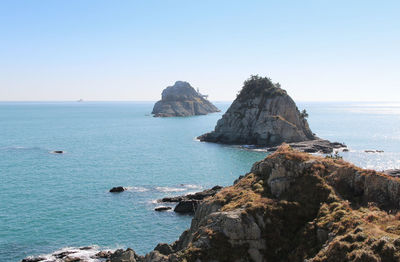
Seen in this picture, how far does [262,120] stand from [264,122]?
1723 mm

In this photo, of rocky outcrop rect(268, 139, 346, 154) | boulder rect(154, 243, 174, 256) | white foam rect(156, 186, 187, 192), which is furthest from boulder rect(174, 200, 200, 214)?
rocky outcrop rect(268, 139, 346, 154)

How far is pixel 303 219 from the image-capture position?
1342 inches

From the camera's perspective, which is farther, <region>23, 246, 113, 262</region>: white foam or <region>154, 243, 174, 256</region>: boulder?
<region>23, 246, 113, 262</region>: white foam

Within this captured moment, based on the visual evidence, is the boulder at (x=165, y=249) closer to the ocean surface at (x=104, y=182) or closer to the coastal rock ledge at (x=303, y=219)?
the coastal rock ledge at (x=303, y=219)

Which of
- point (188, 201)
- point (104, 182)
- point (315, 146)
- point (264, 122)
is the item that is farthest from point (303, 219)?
point (264, 122)

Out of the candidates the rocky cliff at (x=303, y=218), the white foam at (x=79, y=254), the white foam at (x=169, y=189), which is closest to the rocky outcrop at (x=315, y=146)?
the white foam at (x=169, y=189)

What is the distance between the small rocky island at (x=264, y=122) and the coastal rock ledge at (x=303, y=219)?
102 m

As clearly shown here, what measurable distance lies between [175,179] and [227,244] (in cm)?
A: 6571

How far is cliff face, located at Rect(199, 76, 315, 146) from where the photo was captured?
14950 cm

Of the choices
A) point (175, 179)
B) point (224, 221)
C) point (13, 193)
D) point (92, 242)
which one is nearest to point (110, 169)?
point (175, 179)

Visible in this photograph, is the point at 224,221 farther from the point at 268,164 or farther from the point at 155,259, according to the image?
the point at 268,164

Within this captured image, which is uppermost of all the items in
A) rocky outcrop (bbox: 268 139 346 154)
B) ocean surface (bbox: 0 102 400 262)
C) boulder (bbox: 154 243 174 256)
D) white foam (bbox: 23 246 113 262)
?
rocky outcrop (bbox: 268 139 346 154)

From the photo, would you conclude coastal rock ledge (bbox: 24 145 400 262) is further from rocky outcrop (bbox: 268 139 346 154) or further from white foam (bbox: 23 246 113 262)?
rocky outcrop (bbox: 268 139 346 154)

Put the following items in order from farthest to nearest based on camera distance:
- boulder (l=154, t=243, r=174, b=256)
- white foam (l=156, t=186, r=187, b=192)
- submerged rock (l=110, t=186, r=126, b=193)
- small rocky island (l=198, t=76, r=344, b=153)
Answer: small rocky island (l=198, t=76, r=344, b=153), white foam (l=156, t=186, r=187, b=192), submerged rock (l=110, t=186, r=126, b=193), boulder (l=154, t=243, r=174, b=256)
